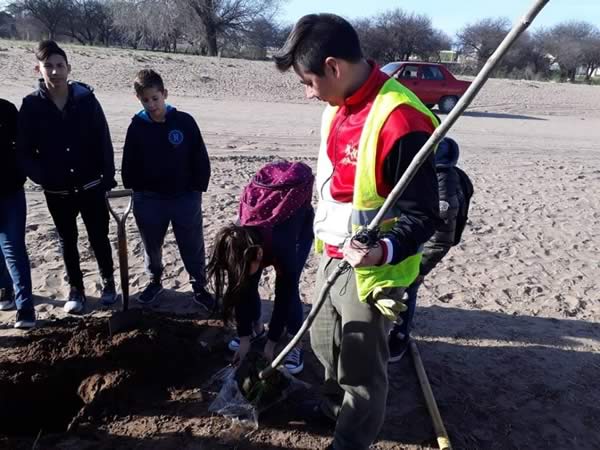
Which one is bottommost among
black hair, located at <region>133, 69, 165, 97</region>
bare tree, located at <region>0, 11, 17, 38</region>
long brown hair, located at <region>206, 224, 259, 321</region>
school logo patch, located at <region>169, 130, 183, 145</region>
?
long brown hair, located at <region>206, 224, 259, 321</region>

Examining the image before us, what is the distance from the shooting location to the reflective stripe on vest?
1999 millimetres

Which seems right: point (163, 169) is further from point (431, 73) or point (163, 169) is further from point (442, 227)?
point (431, 73)

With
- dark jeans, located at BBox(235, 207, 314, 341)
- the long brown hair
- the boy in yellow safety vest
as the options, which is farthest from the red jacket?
dark jeans, located at BBox(235, 207, 314, 341)

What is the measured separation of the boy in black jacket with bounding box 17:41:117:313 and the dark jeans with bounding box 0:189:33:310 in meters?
0.20

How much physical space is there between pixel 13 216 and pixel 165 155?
42.5 inches

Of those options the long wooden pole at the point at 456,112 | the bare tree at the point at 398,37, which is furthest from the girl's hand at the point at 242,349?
the bare tree at the point at 398,37

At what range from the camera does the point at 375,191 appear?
207 cm

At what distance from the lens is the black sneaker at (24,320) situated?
3.94 meters

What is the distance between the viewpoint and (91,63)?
19.3 meters

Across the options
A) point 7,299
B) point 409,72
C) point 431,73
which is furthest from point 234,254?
point 431,73

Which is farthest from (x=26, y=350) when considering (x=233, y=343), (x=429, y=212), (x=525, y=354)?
(x=525, y=354)

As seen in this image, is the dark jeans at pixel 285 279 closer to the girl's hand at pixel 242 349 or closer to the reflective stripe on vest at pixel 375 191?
the girl's hand at pixel 242 349

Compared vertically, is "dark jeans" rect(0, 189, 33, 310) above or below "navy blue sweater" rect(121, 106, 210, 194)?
below

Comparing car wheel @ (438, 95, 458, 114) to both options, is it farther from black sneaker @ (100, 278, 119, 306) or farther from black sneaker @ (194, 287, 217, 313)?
black sneaker @ (100, 278, 119, 306)
